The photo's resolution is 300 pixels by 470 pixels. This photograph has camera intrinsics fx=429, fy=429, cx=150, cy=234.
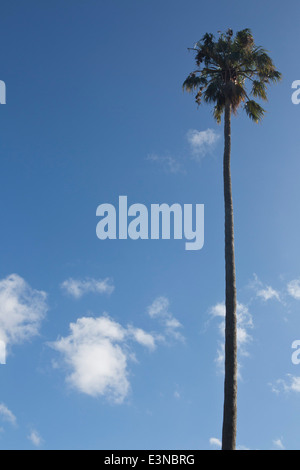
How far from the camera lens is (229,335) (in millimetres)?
13516

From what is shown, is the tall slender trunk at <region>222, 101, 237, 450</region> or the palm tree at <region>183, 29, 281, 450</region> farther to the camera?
the palm tree at <region>183, 29, 281, 450</region>

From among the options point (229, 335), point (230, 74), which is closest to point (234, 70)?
point (230, 74)

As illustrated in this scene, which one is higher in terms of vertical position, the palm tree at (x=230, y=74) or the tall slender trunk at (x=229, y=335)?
the palm tree at (x=230, y=74)

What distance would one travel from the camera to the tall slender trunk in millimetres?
12047

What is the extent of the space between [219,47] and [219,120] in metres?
3.54

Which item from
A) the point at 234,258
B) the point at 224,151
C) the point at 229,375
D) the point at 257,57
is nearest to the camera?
the point at 229,375

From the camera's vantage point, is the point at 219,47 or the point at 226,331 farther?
the point at 219,47

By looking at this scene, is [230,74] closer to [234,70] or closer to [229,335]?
[234,70]

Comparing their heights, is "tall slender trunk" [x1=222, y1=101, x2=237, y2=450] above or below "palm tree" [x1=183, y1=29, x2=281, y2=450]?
below

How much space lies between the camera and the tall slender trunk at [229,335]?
1205 centimetres
